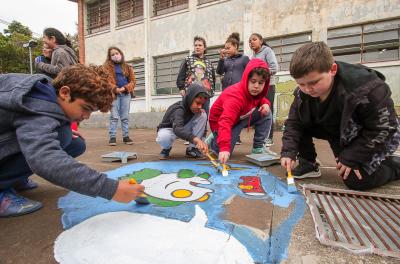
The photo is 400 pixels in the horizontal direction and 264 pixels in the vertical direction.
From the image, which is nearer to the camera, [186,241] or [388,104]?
[186,241]

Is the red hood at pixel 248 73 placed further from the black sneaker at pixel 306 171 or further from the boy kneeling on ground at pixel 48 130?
the boy kneeling on ground at pixel 48 130

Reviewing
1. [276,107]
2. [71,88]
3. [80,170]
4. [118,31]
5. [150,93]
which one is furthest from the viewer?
[118,31]

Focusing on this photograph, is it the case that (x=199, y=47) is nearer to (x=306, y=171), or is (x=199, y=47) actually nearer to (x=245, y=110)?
(x=245, y=110)

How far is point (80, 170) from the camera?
105 cm

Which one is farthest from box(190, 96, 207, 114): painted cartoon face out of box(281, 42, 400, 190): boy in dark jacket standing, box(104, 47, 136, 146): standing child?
box(104, 47, 136, 146): standing child

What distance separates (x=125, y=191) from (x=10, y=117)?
56 cm

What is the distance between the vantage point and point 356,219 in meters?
1.25

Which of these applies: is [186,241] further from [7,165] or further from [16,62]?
[16,62]

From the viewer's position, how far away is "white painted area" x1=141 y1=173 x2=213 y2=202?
158 centimetres

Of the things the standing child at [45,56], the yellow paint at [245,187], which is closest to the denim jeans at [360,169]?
the yellow paint at [245,187]

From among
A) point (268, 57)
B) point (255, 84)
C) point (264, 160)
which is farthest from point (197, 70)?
point (264, 160)

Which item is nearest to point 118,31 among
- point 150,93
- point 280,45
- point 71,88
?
point 150,93

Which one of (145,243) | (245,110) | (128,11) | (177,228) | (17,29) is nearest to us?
(145,243)

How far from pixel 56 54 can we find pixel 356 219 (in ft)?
9.91
